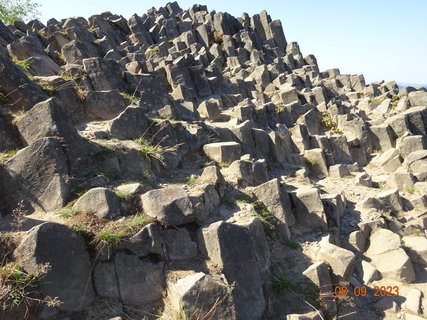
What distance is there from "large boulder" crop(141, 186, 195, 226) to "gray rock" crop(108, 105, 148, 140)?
3.01 meters

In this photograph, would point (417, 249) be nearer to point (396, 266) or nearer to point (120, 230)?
point (396, 266)

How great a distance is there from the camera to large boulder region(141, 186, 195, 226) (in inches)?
217

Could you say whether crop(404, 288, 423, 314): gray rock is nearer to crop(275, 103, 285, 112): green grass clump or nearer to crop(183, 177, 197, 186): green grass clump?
crop(183, 177, 197, 186): green grass clump

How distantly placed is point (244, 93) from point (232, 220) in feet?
40.2

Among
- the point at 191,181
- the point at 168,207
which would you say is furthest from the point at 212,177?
the point at 168,207

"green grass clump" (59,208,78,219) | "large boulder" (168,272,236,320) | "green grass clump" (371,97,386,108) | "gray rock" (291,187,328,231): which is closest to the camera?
"large boulder" (168,272,236,320)

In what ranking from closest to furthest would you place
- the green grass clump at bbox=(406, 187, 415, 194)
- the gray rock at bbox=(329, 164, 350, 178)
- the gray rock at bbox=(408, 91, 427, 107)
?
1. the green grass clump at bbox=(406, 187, 415, 194)
2. the gray rock at bbox=(329, 164, 350, 178)
3. the gray rock at bbox=(408, 91, 427, 107)

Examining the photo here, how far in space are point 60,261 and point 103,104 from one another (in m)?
5.77

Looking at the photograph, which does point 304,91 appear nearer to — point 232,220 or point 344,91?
point 344,91

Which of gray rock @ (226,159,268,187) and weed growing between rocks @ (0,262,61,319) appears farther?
gray rock @ (226,159,268,187)

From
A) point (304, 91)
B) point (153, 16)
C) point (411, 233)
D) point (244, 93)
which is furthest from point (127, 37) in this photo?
point (411, 233)

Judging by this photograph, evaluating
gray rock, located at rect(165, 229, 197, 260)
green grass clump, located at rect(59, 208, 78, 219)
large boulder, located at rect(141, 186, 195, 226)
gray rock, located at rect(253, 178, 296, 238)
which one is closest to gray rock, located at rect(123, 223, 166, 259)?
gray rock, located at rect(165, 229, 197, 260)

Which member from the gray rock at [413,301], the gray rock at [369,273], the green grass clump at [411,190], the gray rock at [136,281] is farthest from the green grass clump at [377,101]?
the gray rock at [136,281]

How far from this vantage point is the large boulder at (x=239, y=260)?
5.36 m
